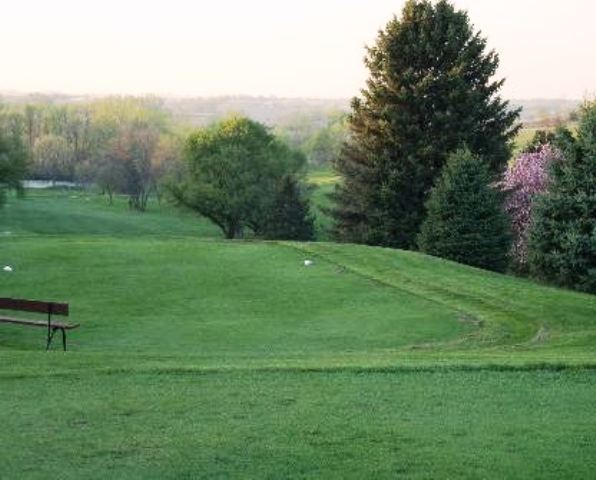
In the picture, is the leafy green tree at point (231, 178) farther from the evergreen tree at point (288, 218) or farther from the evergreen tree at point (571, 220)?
the evergreen tree at point (571, 220)

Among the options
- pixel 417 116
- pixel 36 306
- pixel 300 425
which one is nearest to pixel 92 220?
pixel 417 116

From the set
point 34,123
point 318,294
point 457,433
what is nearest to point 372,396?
point 457,433

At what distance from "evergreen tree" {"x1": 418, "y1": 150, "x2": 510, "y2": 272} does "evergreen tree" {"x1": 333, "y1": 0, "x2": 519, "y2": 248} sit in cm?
826

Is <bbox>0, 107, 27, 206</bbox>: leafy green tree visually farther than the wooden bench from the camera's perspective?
Yes

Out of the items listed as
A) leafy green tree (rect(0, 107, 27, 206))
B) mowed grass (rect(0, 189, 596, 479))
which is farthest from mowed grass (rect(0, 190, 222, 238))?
mowed grass (rect(0, 189, 596, 479))

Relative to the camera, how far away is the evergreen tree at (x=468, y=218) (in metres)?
A: 36.2

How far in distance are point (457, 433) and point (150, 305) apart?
47.5 feet

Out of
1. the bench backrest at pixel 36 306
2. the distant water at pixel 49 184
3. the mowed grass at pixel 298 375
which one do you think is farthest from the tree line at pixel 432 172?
the distant water at pixel 49 184

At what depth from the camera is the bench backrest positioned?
17.5 m

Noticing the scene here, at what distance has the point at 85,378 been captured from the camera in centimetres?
1128

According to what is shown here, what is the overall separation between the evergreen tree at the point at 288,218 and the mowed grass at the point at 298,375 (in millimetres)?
36681

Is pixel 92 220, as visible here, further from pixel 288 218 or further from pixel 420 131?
pixel 420 131

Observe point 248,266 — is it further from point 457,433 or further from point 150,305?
point 457,433

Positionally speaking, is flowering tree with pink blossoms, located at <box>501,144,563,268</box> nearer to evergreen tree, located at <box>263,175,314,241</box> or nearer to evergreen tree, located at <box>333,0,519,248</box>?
evergreen tree, located at <box>333,0,519,248</box>
